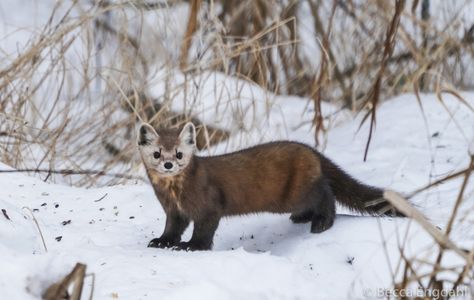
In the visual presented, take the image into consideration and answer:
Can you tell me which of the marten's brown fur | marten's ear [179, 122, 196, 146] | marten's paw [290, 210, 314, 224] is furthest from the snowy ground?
marten's ear [179, 122, 196, 146]

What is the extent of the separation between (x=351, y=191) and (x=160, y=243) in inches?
46.6

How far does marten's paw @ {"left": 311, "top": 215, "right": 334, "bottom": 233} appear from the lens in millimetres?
5172

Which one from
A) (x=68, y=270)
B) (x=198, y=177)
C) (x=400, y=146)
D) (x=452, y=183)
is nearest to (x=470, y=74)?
(x=400, y=146)

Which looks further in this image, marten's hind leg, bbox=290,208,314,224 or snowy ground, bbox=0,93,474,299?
marten's hind leg, bbox=290,208,314,224

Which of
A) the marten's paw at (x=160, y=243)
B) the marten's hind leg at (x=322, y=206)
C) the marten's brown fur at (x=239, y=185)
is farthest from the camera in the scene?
the marten's hind leg at (x=322, y=206)

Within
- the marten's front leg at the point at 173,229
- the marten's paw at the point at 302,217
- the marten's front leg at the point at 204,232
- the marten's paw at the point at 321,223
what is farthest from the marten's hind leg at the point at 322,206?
the marten's front leg at the point at 173,229

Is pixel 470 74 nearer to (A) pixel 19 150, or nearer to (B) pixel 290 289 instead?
(A) pixel 19 150

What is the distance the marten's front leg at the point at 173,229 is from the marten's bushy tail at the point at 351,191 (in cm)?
90

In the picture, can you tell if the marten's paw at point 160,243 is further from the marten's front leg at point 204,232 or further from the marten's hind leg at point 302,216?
the marten's hind leg at point 302,216

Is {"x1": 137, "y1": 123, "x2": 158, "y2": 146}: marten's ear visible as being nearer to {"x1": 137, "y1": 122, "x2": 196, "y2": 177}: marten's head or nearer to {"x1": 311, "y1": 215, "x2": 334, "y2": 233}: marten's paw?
{"x1": 137, "y1": 122, "x2": 196, "y2": 177}: marten's head

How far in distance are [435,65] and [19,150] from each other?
3697 mm

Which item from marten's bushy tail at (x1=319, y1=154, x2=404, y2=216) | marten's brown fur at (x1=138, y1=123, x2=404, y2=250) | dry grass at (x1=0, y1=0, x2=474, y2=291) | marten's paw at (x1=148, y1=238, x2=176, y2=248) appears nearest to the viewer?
marten's paw at (x1=148, y1=238, x2=176, y2=248)

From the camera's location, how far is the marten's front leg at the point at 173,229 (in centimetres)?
507

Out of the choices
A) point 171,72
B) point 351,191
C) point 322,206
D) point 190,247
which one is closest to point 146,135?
point 190,247
